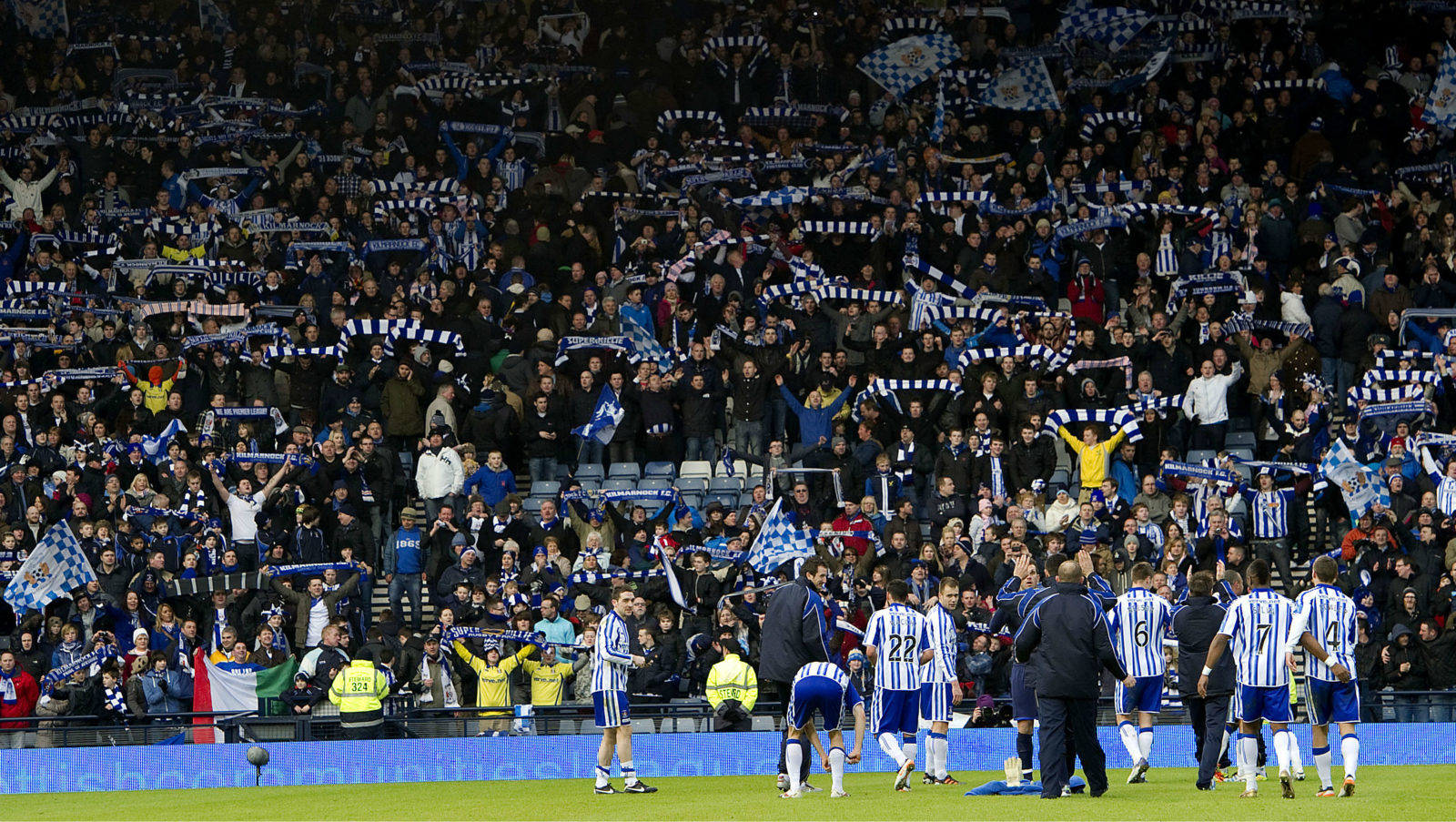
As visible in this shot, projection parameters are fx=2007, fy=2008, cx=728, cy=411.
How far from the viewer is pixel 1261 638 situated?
14.5m

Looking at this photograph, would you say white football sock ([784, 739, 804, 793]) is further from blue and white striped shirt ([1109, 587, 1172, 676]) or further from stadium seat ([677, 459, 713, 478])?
stadium seat ([677, 459, 713, 478])

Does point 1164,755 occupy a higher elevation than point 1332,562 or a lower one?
lower

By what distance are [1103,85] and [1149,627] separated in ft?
59.3

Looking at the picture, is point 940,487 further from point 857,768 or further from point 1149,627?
point 1149,627

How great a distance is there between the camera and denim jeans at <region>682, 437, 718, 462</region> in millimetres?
26281

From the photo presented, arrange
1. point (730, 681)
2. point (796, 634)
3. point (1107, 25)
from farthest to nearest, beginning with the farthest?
point (1107, 25) → point (730, 681) → point (796, 634)

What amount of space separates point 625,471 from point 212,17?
1596cm

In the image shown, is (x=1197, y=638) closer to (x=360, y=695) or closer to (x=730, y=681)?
(x=730, y=681)

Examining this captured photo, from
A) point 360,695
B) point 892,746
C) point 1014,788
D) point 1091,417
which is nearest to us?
point 1014,788

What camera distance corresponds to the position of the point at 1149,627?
16781 millimetres

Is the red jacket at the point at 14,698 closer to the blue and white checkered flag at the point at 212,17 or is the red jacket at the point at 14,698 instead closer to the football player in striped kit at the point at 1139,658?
the football player in striped kit at the point at 1139,658

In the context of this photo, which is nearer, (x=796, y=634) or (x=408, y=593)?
(x=796, y=634)

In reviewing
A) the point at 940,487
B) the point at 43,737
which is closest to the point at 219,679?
the point at 43,737

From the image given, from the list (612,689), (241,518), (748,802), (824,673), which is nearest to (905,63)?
(241,518)
